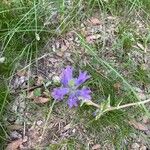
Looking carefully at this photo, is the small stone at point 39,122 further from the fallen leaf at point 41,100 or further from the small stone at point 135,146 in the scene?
the small stone at point 135,146

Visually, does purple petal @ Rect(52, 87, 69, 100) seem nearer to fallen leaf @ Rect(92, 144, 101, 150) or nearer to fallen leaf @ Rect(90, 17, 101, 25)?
fallen leaf @ Rect(92, 144, 101, 150)

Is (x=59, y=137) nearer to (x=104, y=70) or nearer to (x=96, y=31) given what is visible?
(x=104, y=70)

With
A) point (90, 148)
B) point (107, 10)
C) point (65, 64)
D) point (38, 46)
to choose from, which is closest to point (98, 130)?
point (90, 148)

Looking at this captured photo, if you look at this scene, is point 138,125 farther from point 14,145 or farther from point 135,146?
point 14,145

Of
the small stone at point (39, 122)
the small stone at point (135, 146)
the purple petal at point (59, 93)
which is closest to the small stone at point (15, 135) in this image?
the small stone at point (39, 122)

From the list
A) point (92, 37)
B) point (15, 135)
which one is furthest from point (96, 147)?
point (92, 37)
